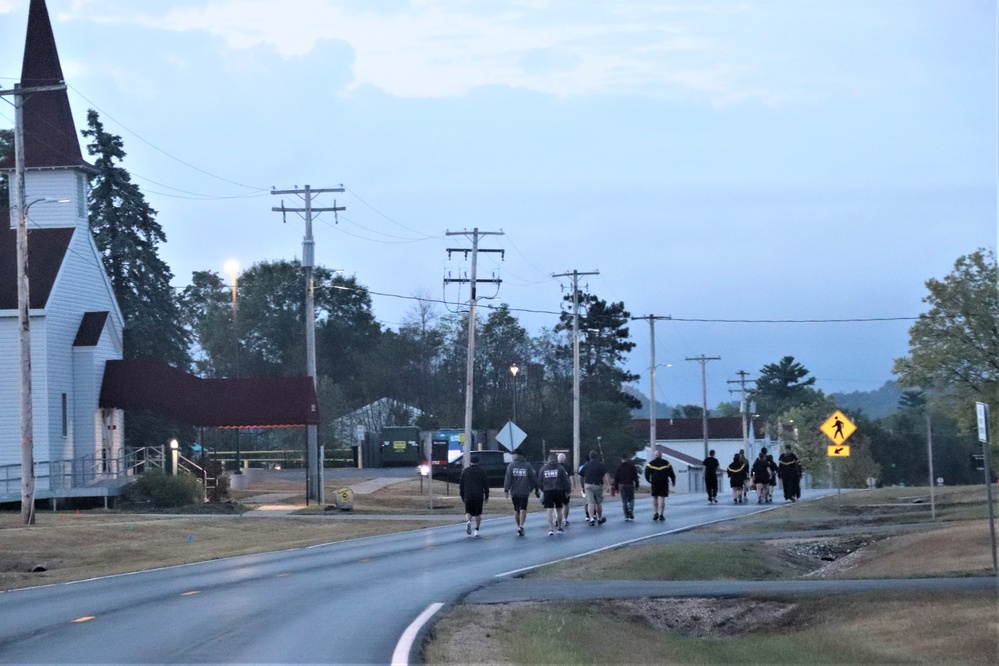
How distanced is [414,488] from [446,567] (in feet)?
109

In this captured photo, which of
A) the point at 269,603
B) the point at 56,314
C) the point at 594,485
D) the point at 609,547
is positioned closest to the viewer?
the point at 269,603

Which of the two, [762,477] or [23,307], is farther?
[762,477]

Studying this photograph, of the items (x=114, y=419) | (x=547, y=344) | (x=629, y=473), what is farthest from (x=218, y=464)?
(x=547, y=344)

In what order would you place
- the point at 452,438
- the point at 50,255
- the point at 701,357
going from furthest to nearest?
the point at 701,357 < the point at 452,438 < the point at 50,255

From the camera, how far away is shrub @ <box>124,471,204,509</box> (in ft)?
125

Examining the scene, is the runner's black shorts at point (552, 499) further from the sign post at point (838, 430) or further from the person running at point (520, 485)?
the sign post at point (838, 430)

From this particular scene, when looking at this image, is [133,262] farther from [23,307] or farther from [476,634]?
[476,634]

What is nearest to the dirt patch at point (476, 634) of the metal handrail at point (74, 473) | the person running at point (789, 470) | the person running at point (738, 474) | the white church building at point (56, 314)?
the person running at point (738, 474)

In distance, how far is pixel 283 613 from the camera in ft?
45.8

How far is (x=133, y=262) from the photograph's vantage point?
52.6 metres

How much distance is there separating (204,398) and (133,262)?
12.3 metres

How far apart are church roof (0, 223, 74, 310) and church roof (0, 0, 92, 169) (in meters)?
2.64

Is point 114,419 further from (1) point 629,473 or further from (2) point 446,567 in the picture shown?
(2) point 446,567

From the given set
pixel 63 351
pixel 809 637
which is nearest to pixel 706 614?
pixel 809 637
